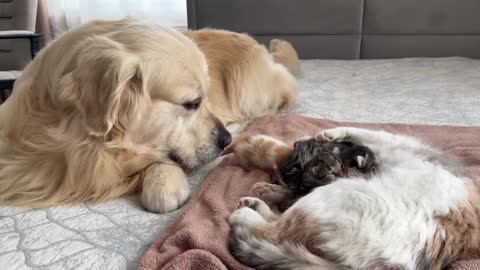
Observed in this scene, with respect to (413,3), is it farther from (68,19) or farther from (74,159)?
(68,19)

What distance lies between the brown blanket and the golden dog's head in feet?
0.52

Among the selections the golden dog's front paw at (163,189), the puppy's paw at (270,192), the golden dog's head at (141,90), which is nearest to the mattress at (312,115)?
the golden dog's front paw at (163,189)

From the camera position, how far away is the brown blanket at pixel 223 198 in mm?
861

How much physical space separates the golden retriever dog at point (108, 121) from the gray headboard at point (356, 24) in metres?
2.47

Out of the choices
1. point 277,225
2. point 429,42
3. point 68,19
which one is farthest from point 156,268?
point 68,19

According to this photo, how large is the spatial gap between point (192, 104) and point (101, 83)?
0.32 metres

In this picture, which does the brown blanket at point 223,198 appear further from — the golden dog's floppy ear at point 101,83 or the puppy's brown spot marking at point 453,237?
the golden dog's floppy ear at point 101,83

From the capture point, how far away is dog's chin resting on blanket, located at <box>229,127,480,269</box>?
80cm

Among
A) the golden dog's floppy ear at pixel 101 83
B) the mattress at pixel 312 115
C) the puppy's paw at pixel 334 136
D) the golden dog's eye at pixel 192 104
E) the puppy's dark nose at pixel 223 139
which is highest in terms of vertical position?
the golden dog's floppy ear at pixel 101 83

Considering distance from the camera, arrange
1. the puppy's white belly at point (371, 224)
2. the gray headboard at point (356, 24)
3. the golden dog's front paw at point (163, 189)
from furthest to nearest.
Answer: the gray headboard at point (356, 24) → the golden dog's front paw at point (163, 189) → the puppy's white belly at point (371, 224)

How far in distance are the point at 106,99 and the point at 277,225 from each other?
24.3 inches

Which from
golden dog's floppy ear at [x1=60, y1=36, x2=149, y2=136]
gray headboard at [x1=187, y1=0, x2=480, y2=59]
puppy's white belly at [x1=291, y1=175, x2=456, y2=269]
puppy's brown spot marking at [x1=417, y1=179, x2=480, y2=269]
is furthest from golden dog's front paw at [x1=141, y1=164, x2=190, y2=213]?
gray headboard at [x1=187, y1=0, x2=480, y2=59]

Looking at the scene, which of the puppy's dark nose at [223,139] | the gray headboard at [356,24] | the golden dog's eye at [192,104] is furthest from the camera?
the gray headboard at [356,24]

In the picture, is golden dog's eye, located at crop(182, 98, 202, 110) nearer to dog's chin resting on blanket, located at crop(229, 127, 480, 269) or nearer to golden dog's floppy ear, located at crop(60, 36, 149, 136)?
golden dog's floppy ear, located at crop(60, 36, 149, 136)
